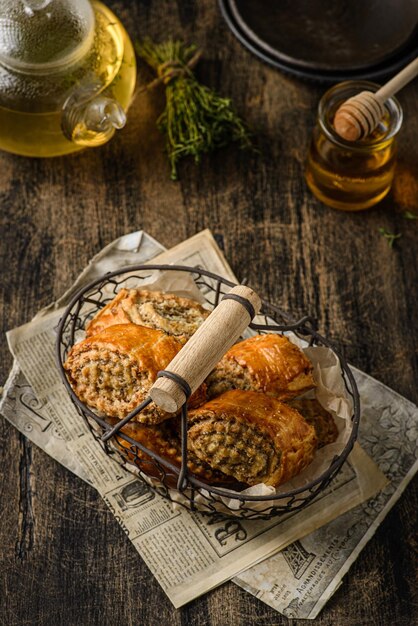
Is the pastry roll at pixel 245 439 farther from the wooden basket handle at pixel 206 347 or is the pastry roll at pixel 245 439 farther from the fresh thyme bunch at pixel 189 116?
the fresh thyme bunch at pixel 189 116

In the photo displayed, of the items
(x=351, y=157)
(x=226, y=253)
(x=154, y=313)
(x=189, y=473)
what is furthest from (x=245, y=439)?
(x=351, y=157)

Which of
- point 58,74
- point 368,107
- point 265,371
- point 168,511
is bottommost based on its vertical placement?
point 168,511

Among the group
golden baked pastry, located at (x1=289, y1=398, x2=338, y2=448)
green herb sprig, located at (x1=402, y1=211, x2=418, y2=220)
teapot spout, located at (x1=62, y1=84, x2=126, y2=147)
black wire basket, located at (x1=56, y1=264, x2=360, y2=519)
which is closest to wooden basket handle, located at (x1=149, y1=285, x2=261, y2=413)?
black wire basket, located at (x1=56, y1=264, x2=360, y2=519)

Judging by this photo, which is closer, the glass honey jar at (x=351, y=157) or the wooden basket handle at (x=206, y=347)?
the wooden basket handle at (x=206, y=347)

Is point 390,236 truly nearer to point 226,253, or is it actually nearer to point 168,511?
point 226,253

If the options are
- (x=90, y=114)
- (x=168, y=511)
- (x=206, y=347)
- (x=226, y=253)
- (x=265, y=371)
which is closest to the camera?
(x=206, y=347)

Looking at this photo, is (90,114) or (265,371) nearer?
(265,371)

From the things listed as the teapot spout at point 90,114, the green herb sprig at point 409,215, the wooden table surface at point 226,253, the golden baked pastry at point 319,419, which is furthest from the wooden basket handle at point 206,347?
the green herb sprig at point 409,215
